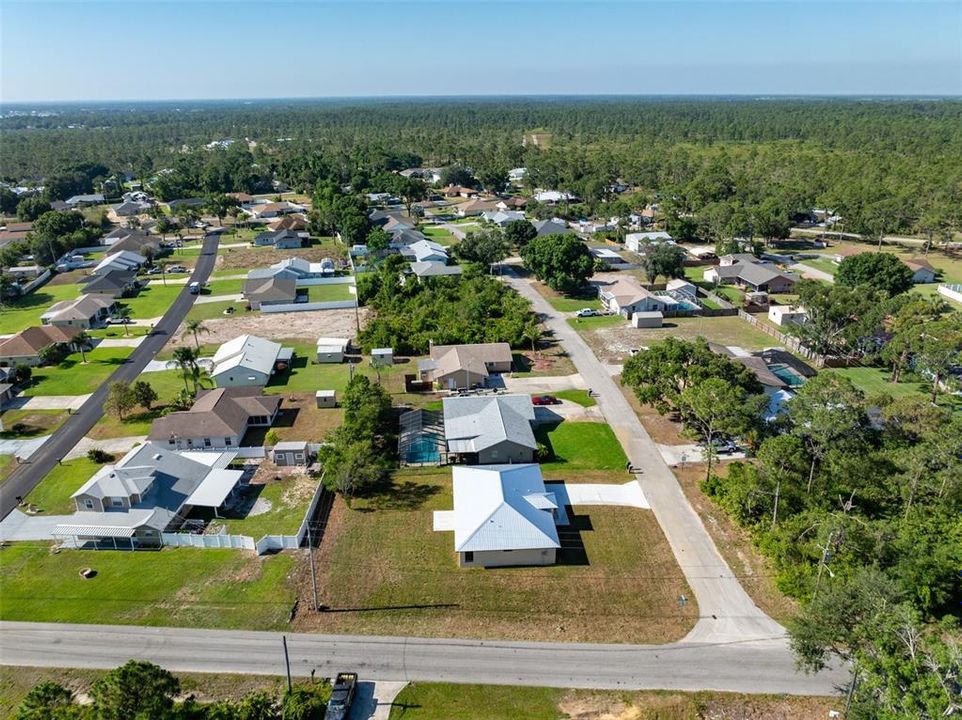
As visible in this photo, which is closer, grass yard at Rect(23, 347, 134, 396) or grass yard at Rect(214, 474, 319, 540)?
grass yard at Rect(214, 474, 319, 540)

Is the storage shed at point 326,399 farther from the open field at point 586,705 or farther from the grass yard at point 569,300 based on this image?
the grass yard at point 569,300

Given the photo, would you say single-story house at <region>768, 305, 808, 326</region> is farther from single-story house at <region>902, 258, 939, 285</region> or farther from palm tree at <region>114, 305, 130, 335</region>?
palm tree at <region>114, 305, 130, 335</region>

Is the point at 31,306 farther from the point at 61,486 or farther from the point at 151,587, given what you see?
the point at 151,587

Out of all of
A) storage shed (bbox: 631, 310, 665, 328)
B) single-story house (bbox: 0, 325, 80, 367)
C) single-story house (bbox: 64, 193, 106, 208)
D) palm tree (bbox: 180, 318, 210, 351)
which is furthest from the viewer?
single-story house (bbox: 64, 193, 106, 208)

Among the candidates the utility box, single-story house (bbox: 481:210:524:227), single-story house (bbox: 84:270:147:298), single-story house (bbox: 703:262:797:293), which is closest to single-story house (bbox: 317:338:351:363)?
the utility box

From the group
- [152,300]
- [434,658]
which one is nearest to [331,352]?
[152,300]

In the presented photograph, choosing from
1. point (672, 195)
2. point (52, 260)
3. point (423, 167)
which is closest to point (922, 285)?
point (672, 195)

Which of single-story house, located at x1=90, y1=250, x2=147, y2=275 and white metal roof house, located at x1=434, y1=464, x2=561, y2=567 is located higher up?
single-story house, located at x1=90, y1=250, x2=147, y2=275
